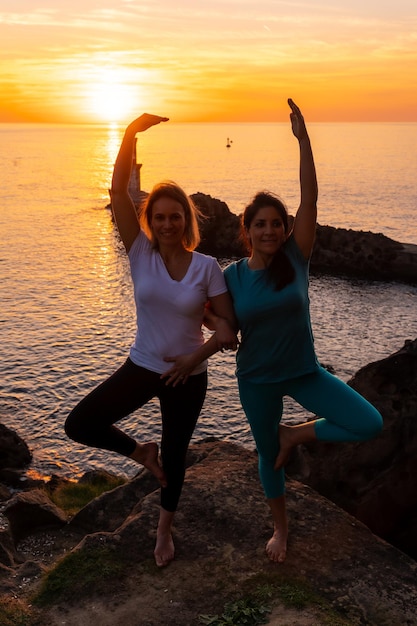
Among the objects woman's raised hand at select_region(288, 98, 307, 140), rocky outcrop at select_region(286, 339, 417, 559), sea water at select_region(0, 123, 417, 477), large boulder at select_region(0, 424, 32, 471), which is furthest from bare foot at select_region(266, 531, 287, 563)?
large boulder at select_region(0, 424, 32, 471)

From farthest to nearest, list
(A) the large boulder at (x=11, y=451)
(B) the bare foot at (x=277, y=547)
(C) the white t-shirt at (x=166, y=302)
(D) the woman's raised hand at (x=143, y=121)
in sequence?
1. (A) the large boulder at (x=11, y=451)
2. (B) the bare foot at (x=277, y=547)
3. (D) the woman's raised hand at (x=143, y=121)
4. (C) the white t-shirt at (x=166, y=302)

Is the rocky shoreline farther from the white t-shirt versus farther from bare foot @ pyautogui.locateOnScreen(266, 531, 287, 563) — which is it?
the white t-shirt

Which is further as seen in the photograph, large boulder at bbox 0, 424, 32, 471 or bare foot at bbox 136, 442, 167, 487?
large boulder at bbox 0, 424, 32, 471

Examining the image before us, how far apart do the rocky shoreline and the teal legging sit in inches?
31.2

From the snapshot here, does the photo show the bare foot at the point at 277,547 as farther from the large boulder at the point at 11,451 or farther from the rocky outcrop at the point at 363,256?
the rocky outcrop at the point at 363,256

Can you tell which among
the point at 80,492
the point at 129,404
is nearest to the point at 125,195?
the point at 129,404

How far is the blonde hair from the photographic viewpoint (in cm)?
496

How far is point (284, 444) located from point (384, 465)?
8.58ft

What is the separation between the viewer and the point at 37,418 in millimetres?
15625

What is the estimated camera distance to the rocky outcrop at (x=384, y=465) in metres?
7.25

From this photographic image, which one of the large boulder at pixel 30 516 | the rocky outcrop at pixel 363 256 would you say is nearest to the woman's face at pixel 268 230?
the large boulder at pixel 30 516

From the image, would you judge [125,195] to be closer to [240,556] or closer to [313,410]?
[313,410]

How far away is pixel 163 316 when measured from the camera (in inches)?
195

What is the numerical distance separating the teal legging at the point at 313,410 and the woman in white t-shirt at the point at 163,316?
0.49 meters
